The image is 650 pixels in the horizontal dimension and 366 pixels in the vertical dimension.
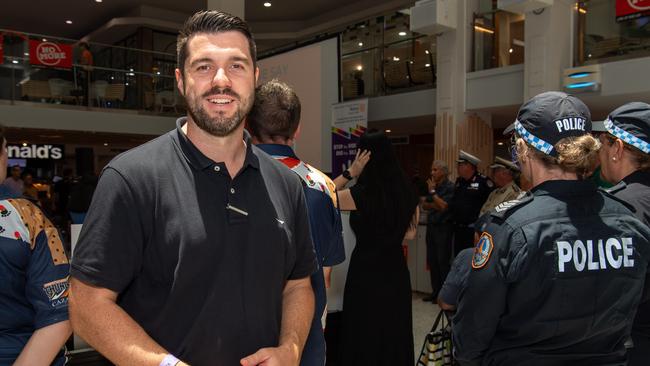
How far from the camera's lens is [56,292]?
1.48 m

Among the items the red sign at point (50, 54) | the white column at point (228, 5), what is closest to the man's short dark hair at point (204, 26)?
the white column at point (228, 5)

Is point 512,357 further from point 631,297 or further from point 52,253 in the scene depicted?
point 52,253

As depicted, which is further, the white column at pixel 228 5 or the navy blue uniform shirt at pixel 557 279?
the white column at pixel 228 5

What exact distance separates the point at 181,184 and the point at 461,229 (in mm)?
5085

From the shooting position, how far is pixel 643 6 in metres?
6.80

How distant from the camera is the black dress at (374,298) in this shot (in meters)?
2.73

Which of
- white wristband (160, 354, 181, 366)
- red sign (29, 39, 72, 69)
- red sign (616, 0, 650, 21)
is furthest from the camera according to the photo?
red sign (29, 39, 72, 69)

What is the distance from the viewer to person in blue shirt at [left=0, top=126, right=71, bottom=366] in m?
1.43

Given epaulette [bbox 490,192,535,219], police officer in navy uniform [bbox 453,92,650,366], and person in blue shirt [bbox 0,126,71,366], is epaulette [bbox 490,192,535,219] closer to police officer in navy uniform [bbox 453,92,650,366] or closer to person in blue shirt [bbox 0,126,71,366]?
police officer in navy uniform [bbox 453,92,650,366]

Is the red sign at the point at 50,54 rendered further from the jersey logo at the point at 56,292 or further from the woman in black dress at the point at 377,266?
the jersey logo at the point at 56,292

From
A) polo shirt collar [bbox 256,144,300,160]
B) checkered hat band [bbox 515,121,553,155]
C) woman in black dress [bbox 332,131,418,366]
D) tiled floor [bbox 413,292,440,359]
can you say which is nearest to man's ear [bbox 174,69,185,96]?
polo shirt collar [bbox 256,144,300,160]

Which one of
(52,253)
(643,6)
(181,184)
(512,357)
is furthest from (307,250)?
(643,6)

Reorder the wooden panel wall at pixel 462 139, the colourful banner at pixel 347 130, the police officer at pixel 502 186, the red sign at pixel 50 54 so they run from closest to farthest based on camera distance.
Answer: the police officer at pixel 502 186
the colourful banner at pixel 347 130
the wooden panel wall at pixel 462 139
the red sign at pixel 50 54

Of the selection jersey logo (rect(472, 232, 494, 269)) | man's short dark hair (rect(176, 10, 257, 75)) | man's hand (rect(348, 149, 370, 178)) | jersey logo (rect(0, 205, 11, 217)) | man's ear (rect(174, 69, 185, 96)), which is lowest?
jersey logo (rect(472, 232, 494, 269))
